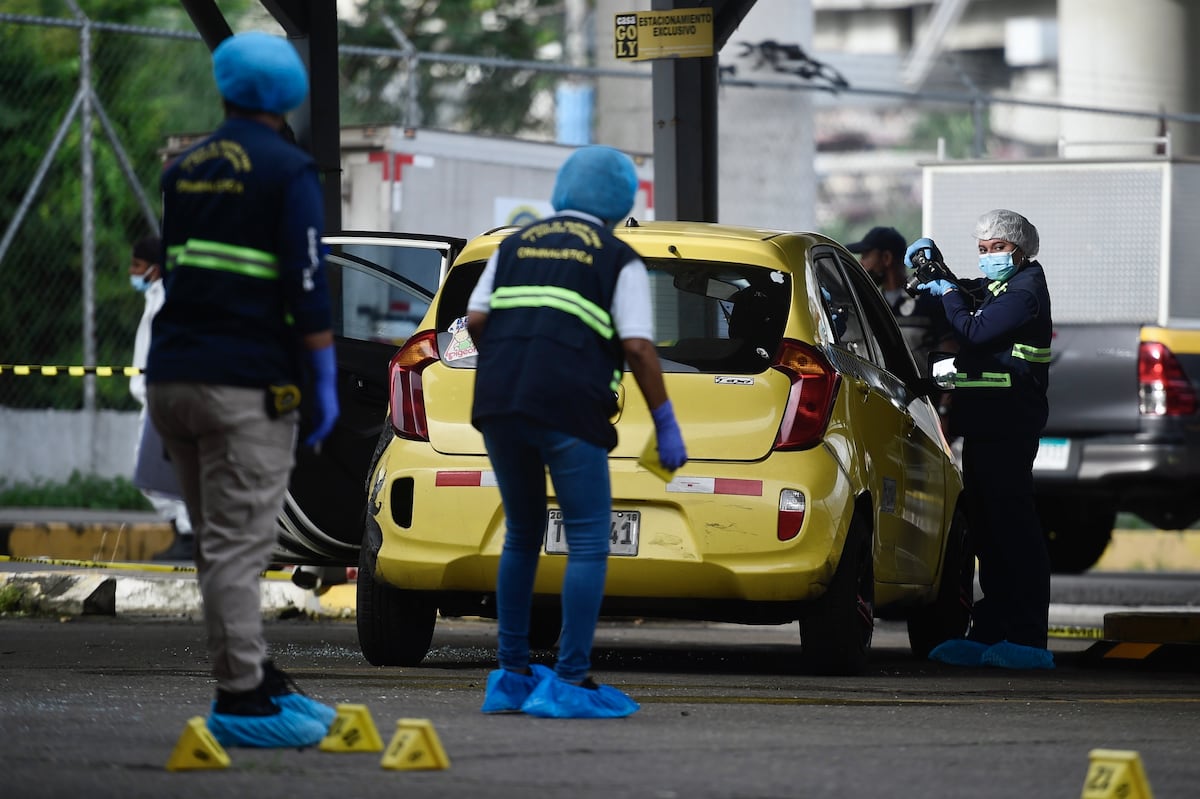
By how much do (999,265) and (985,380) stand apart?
0.48m

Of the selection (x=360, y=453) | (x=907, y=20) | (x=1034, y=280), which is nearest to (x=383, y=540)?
(x=360, y=453)

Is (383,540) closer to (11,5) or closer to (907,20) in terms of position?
(11,5)

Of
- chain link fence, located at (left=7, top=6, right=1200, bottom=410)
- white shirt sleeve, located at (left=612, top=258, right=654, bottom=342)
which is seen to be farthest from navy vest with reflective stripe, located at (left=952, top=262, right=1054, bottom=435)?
chain link fence, located at (left=7, top=6, right=1200, bottom=410)

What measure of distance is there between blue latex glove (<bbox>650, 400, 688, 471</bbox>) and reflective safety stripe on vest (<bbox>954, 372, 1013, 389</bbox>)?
3268 millimetres

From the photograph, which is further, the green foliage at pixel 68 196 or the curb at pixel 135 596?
the green foliage at pixel 68 196

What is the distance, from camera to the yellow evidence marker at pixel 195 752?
530cm

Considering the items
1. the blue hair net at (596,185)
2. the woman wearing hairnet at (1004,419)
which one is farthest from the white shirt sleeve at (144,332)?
the blue hair net at (596,185)

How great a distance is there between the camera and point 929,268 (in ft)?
31.3

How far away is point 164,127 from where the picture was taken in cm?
2425

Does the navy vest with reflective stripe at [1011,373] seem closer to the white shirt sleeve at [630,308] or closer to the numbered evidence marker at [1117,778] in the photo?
the white shirt sleeve at [630,308]

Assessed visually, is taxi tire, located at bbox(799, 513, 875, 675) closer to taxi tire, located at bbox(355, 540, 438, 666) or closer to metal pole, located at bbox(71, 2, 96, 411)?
taxi tire, located at bbox(355, 540, 438, 666)

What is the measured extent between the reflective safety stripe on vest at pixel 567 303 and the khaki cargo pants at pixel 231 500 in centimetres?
94

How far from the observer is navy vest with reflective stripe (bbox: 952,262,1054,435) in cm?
941

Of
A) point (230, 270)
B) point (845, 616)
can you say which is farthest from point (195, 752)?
point (845, 616)
